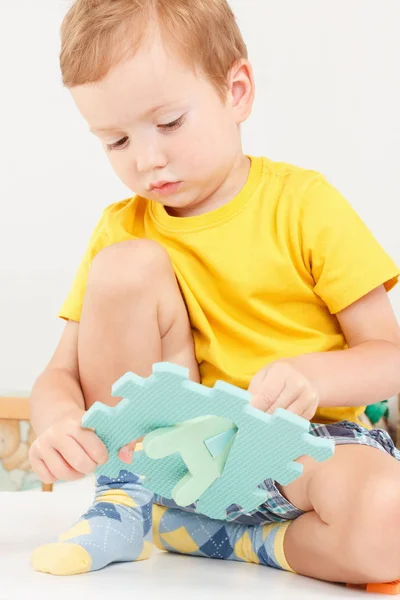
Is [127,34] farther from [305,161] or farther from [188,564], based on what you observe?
[305,161]

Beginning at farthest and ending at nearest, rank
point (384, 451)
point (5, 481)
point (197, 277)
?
point (5, 481) < point (197, 277) < point (384, 451)

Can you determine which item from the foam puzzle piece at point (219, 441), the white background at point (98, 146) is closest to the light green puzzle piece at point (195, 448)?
the foam puzzle piece at point (219, 441)

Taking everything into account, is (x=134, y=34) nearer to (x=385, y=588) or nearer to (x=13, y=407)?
(x=385, y=588)

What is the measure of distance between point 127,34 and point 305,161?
1.15 metres

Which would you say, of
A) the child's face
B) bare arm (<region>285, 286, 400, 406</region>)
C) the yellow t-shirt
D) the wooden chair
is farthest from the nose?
the wooden chair

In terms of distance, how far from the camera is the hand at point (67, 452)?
0.77 meters

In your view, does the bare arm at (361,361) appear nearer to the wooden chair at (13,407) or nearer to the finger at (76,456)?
the finger at (76,456)

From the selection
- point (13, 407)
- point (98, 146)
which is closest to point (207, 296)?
point (13, 407)

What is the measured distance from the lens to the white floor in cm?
73

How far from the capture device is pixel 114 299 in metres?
0.91

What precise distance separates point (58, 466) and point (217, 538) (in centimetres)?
23

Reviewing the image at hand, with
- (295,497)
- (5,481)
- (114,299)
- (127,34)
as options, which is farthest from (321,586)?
(5,481)

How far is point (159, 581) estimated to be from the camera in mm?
796

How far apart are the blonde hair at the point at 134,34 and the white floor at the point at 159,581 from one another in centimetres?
46
